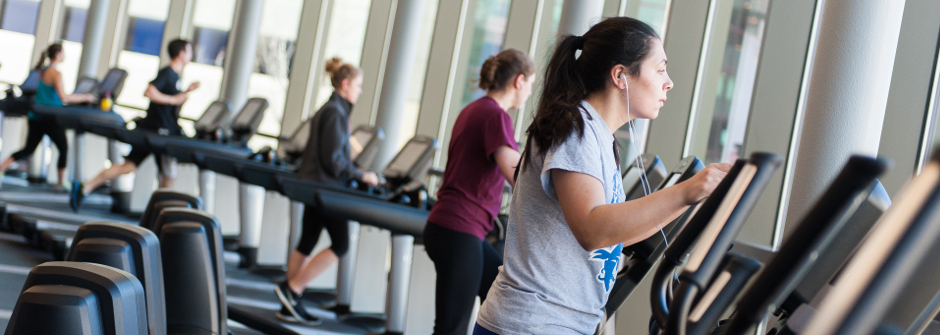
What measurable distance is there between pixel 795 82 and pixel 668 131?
84 cm

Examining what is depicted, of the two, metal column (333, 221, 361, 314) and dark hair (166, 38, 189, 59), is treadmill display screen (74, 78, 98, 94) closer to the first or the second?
dark hair (166, 38, 189, 59)

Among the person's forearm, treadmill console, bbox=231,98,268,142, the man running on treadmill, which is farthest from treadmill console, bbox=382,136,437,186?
the person's forearm

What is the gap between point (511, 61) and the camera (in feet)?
8.73

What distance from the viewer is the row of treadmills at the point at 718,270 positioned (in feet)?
1.62

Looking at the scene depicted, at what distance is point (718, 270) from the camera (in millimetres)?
1055

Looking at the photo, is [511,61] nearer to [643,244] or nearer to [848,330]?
[643,244]

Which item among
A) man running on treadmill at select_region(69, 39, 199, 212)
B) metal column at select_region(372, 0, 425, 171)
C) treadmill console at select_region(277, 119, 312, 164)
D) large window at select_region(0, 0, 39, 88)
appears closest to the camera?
treadmill console at select_region(277, 119, 312, 164)

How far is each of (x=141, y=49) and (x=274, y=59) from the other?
2.36 m

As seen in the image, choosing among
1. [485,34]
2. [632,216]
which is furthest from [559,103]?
[485,34]

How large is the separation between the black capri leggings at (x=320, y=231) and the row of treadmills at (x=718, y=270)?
66.1 inches

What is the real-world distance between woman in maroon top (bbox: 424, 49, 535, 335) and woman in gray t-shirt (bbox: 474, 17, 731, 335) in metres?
0.95

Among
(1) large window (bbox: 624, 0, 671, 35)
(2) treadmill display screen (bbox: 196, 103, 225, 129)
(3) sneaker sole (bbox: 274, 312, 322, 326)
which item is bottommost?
(3) sneaker sole (bbox: 274, 312, 322, 326)

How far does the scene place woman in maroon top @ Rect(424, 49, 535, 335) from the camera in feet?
7.88

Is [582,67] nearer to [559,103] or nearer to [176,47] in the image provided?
[559,103]
